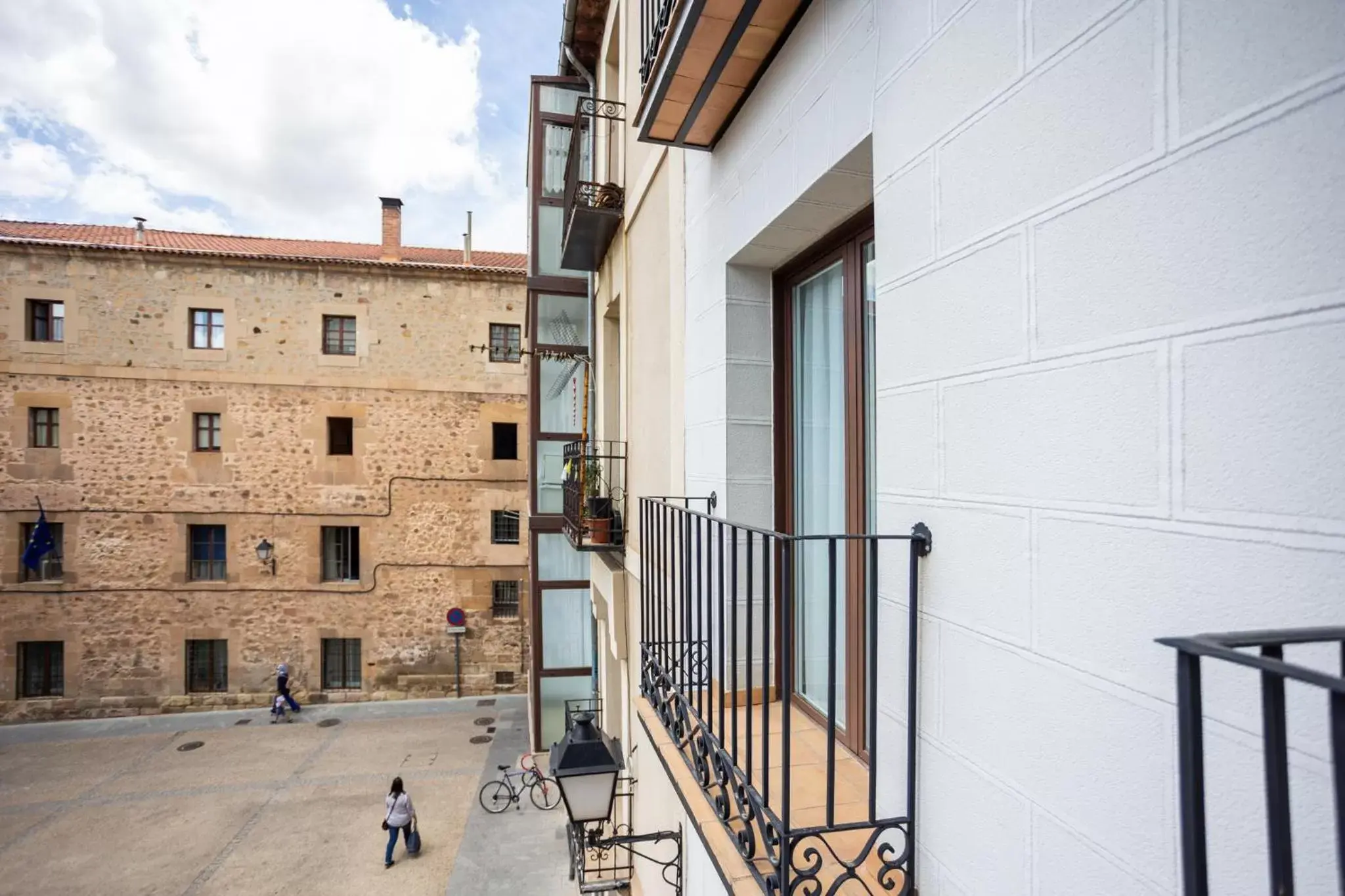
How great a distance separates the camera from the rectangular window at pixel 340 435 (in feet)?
47.3

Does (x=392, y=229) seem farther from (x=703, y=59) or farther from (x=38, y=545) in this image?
(x=703, y=59)

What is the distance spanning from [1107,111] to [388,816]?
32.7ft

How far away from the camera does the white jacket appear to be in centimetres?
827

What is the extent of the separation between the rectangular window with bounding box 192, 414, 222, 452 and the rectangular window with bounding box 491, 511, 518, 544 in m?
6.23

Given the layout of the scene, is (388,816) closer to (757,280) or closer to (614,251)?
(614,251)

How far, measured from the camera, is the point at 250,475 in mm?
14062

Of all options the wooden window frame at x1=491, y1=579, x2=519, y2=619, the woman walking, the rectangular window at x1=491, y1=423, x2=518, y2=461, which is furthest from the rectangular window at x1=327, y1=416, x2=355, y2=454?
the woman walking

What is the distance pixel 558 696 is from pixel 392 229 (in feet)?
39.8

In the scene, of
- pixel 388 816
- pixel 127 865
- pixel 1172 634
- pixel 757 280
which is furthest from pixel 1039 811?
pixel 127 865

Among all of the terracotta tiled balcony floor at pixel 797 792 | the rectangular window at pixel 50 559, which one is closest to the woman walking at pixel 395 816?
the terracotta tiled balcony floor at pixel 797 792

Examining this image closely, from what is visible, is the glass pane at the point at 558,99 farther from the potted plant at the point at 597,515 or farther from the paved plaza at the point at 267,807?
the paved plaza at the point at 267,807

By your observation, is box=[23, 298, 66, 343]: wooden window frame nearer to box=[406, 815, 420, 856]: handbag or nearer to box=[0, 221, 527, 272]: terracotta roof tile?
box=[0, 221, 527, 272]: terracotta roof tile

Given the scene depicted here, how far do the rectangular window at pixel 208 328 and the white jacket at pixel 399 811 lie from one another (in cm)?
1094

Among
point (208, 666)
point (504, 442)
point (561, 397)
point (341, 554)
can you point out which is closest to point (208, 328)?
point (341, 554)
